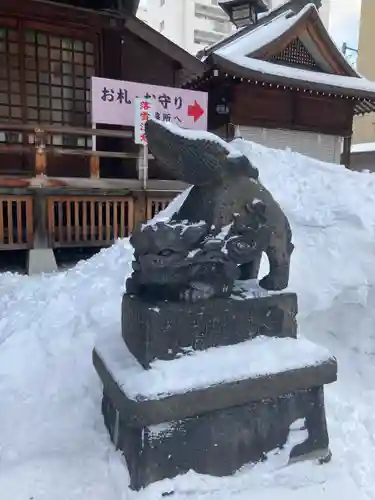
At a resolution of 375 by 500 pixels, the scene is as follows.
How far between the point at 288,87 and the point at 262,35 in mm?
2550

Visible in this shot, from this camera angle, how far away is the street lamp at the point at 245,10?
587 inches

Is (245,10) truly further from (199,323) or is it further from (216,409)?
(216,409)

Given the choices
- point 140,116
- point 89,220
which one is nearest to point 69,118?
point 140,116

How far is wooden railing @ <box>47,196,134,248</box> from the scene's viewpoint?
255 inches

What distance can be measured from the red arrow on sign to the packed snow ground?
229 cm

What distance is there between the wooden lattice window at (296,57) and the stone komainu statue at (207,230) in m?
10.6

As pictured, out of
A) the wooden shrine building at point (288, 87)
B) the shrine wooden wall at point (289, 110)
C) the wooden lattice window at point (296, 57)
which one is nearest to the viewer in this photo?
the wooden shrine building at point (288, 87)

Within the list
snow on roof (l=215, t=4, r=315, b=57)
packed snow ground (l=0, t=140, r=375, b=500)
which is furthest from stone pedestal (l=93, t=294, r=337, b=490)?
snow on roof (l=215, t=4, r=315, b=57)

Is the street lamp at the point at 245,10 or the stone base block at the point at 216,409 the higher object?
the street lamp at the point at 245,10

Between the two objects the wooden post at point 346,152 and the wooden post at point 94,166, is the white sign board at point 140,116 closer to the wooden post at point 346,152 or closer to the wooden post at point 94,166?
the wooden post at point 94,166

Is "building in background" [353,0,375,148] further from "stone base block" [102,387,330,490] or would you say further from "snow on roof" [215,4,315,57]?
"stone base block" [102,387,330,490]

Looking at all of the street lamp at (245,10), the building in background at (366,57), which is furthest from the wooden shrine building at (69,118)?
the building in background at (366,57)

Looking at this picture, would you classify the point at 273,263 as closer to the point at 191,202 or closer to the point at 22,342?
the point at 191,202

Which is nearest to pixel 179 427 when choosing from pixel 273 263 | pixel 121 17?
pixel 273 263
